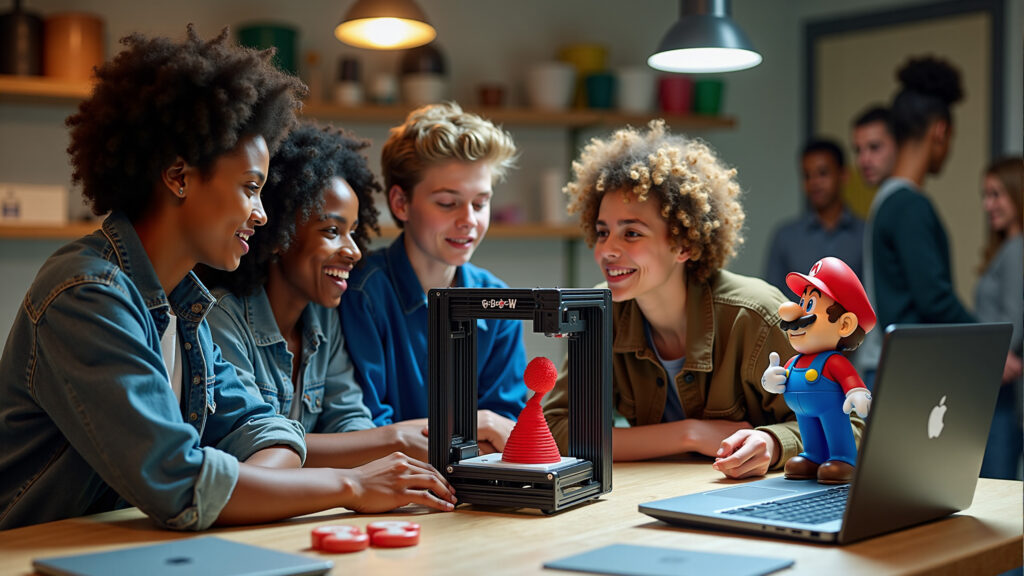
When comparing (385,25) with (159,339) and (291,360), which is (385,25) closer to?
(291,360)

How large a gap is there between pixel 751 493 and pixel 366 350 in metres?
0.95

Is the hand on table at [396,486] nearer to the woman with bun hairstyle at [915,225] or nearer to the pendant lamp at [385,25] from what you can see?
the pendant lamp at [385,25]

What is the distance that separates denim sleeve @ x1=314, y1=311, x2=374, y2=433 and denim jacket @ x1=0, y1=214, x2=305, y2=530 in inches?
23.2

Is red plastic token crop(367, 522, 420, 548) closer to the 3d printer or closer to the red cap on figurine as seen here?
the 3d printer

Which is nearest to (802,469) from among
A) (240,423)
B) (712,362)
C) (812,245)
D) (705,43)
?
(712,362)

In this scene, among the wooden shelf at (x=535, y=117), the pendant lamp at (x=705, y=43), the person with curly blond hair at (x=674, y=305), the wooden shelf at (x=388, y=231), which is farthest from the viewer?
the wooden shelf at (x=535, y=117)

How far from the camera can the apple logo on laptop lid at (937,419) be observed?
140 cm

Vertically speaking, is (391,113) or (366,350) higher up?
(391,113)

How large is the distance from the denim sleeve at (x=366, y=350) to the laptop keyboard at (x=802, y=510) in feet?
3.13

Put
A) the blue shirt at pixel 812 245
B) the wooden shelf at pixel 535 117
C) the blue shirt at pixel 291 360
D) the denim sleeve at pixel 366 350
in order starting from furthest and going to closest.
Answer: the blue shirt at pixel 812 245, the wooden shelf at pixel 535 117, the denim sleeve at pixel 366 350, the blue shirt at pixel 291 360

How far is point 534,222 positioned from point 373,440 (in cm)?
295

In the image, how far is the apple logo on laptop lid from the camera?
1.40 m

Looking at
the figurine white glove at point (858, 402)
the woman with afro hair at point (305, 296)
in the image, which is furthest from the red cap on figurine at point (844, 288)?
the woman with afro hair at point (305, 296)

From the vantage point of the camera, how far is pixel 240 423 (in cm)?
166
